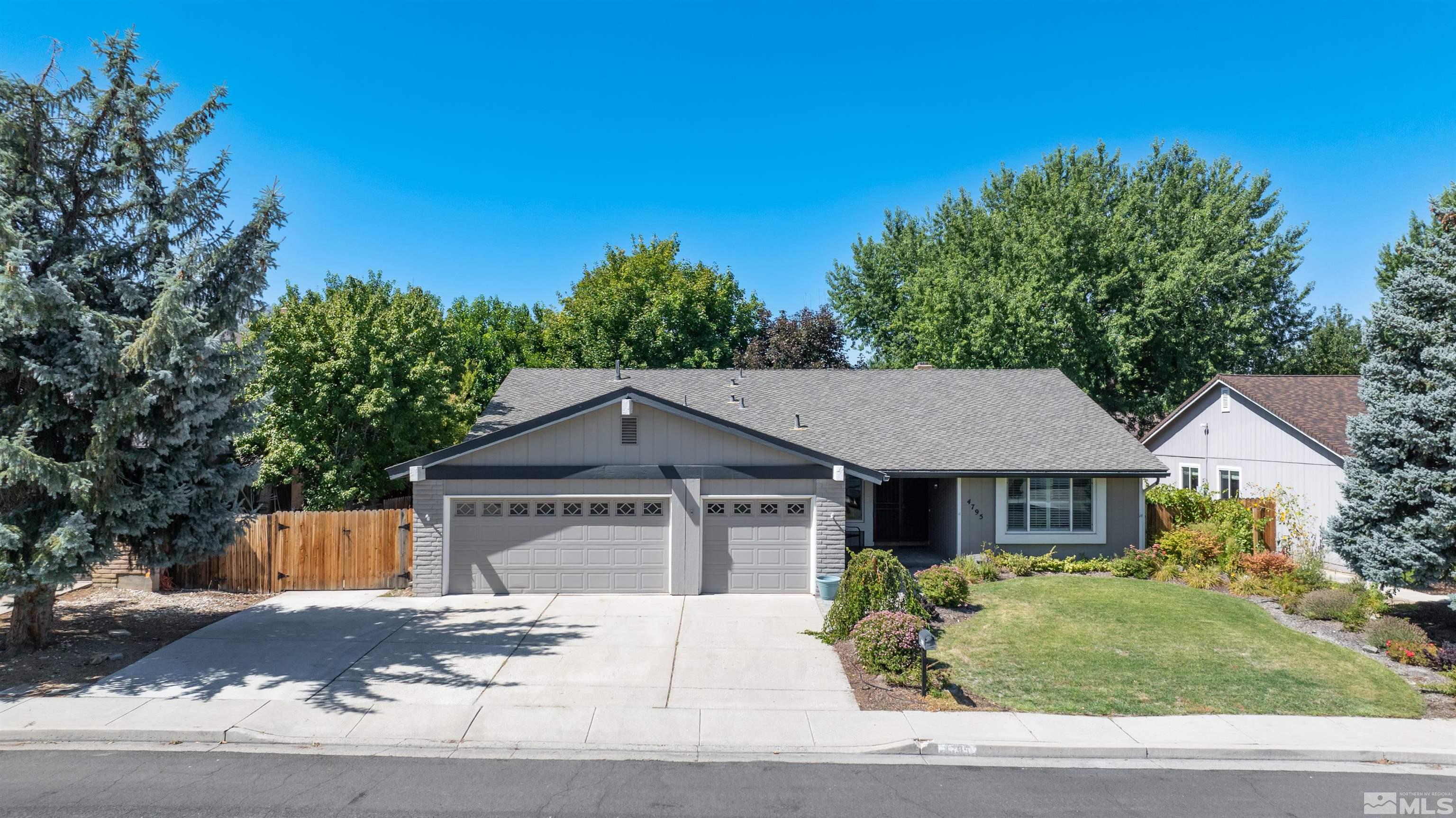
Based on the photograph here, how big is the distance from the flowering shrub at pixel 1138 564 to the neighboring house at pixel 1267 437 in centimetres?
353

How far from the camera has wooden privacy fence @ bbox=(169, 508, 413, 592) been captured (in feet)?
49.8

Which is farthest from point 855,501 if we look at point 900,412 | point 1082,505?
point 1082,505

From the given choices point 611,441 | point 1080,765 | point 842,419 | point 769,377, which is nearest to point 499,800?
point 1080,765

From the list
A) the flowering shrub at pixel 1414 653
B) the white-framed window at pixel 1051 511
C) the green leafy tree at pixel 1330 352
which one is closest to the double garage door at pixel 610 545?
the white-framed window at pixel 1051 511

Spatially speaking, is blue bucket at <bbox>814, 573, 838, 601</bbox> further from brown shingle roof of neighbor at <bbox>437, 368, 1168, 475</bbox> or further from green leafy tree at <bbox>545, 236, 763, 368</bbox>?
green leafy tree at <bbox>545, 236, 763, 368</bbox>

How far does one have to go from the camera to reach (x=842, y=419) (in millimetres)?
20531

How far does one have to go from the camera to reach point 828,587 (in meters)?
14.9

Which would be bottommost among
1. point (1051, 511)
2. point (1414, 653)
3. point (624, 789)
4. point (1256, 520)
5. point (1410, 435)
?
point (624, 789)

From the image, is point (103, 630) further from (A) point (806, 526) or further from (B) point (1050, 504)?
(B) point (1050, 504)

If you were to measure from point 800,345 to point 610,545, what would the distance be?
903 inches

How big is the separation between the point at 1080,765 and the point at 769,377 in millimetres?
15923

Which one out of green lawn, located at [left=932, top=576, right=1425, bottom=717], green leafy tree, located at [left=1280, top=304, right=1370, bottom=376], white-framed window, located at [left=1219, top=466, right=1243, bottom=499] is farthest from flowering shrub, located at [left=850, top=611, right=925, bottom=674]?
green leafy tree, located at [left=1280, top=304, right=1370, bottom=376]

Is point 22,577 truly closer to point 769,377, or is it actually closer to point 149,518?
point 149,518

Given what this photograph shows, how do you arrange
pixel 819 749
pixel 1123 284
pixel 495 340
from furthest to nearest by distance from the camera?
pixel 495 340 → pixel 1123 284 → pixel 819 749
